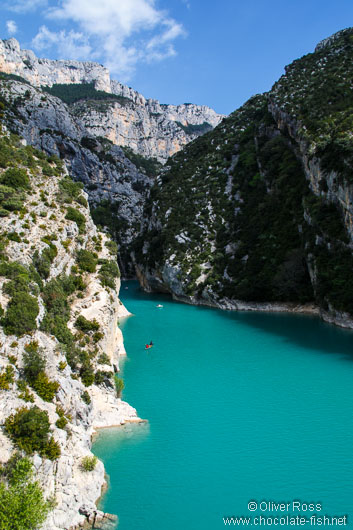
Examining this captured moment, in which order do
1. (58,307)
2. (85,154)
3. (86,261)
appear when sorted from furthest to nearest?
(85,154), (86,261), (58,307)

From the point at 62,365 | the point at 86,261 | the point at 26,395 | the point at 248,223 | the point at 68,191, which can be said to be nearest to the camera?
the point at 26,395

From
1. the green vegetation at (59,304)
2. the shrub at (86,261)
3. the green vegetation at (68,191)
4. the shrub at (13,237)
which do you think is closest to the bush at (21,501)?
the green vegetation at (59,304)

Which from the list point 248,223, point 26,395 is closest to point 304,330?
point 248,223

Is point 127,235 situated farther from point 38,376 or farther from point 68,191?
point 38,376

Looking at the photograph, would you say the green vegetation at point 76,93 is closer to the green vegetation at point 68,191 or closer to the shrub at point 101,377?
the green vegetation at point 68,191

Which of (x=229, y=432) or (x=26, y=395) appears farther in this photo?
(x=229, y=432)

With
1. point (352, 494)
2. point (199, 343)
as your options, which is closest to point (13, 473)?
point (352, 494)

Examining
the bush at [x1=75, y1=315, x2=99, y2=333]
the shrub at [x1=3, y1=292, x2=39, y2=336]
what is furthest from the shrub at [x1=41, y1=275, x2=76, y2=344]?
the shrub at [x1=3, y1=292, x2=39, y2=336]
